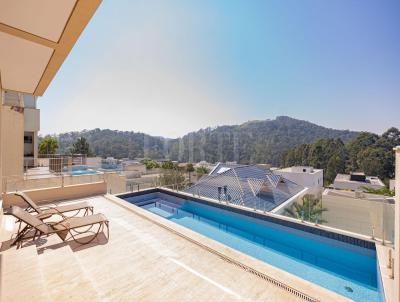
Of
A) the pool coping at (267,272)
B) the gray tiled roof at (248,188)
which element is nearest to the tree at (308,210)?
the gray tiled roof at (248,188)

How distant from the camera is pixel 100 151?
2040 inches

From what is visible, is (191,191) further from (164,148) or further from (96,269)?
(164,148)

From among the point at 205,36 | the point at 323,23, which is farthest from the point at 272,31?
the point at 205,36

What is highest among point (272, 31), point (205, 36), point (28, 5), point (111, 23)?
point (272, 31)

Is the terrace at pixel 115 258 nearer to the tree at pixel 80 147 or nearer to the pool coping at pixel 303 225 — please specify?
the pool coping at pixel 303 225

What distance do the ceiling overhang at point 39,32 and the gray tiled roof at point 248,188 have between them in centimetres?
734

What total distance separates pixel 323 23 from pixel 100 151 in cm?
5031

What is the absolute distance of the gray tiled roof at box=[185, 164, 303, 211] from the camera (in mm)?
8800

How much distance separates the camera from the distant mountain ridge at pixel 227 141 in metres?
57.9

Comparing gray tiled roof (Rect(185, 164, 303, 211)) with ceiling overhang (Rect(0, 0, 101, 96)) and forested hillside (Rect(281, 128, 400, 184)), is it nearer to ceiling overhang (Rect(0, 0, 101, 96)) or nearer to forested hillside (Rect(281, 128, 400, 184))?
ceiling overhang (Rect(0, 0, 101, 96))

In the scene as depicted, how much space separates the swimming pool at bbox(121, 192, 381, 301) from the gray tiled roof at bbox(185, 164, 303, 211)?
744 mm

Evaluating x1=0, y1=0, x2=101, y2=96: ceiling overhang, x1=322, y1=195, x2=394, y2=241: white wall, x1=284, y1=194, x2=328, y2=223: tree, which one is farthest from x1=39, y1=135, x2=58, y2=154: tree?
x1=322, y1=195, x2=394, y2=241: white wall

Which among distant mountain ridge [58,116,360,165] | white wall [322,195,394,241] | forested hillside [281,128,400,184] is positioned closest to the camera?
white wall [322,195,394,241]

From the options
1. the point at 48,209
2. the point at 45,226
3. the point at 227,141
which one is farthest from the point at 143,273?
the point at 227,141
